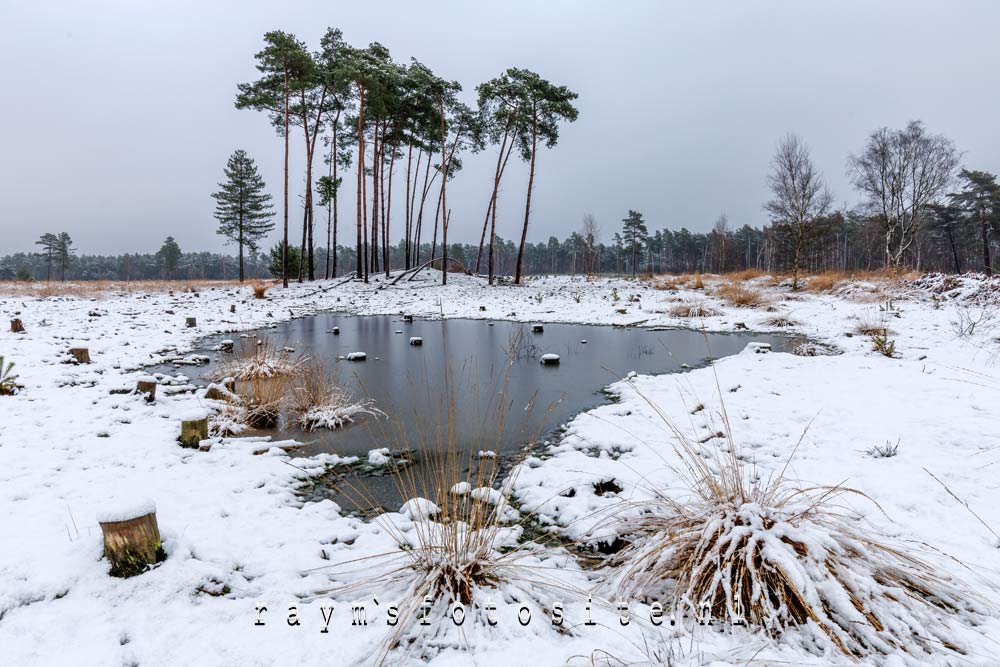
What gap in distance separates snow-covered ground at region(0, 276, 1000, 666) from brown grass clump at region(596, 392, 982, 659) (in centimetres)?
10

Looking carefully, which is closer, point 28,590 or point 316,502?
point 28,590

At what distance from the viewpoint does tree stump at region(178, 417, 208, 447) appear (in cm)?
371

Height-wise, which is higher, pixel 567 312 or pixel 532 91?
pixel 532 91

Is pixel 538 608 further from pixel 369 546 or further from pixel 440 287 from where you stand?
pixel 440 287

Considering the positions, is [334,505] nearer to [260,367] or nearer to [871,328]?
[260,367]

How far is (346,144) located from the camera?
2586 cm

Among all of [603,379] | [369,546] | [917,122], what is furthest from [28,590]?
[917,122]

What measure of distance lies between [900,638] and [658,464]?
186 cm

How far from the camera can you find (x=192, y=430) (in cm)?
373

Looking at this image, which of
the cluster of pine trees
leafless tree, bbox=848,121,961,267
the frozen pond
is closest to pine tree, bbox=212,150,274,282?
the cluster of pine trees

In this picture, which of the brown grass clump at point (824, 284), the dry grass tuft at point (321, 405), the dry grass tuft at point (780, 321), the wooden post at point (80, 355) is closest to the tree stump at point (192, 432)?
the dry grass tuft at point (321, 405)

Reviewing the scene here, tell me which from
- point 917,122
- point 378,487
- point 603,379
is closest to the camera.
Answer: point 378,487

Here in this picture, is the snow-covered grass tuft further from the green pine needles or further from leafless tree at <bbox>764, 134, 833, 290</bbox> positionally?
leafless tree at <bbox>764, 134, 833, 290</bbox>

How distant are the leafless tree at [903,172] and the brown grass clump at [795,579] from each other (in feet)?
91.9
